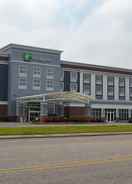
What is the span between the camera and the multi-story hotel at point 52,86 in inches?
2611

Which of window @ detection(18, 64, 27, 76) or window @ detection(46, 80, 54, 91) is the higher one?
window @ detection(18, 64, 27, 76)

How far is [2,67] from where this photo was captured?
68250 mm

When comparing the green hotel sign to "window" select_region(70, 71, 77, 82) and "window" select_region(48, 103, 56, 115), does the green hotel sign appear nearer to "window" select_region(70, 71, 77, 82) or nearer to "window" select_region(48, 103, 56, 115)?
"window" select_region(48, 103, 56, 115)

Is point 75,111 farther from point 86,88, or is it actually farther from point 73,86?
point 86,88

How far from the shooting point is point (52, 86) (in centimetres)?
7244

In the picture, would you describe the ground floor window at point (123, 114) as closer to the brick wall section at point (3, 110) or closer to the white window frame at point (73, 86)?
the white window frame at point (73, 86)

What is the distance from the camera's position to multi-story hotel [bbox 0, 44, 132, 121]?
66.3 metres

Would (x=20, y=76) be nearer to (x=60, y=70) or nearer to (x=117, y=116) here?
(x=60, y=70)

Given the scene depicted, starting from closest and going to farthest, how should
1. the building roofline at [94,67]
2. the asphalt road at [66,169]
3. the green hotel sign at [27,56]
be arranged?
the asphalt road at [66,169]
the green hotel sign at [27,56]
the building roofline at [94,67]

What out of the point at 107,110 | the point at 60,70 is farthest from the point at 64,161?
the point at 107,110

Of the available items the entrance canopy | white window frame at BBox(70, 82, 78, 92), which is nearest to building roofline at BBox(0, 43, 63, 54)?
white window frame at BBox(70, 82, 78, 92)

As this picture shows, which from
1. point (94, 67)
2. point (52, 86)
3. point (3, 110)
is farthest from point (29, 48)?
point (94, 67)

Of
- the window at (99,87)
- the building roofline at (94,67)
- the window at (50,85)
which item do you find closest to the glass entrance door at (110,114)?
the window at (99,87)

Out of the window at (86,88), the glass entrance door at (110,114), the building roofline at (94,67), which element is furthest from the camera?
the window at (86,88)
